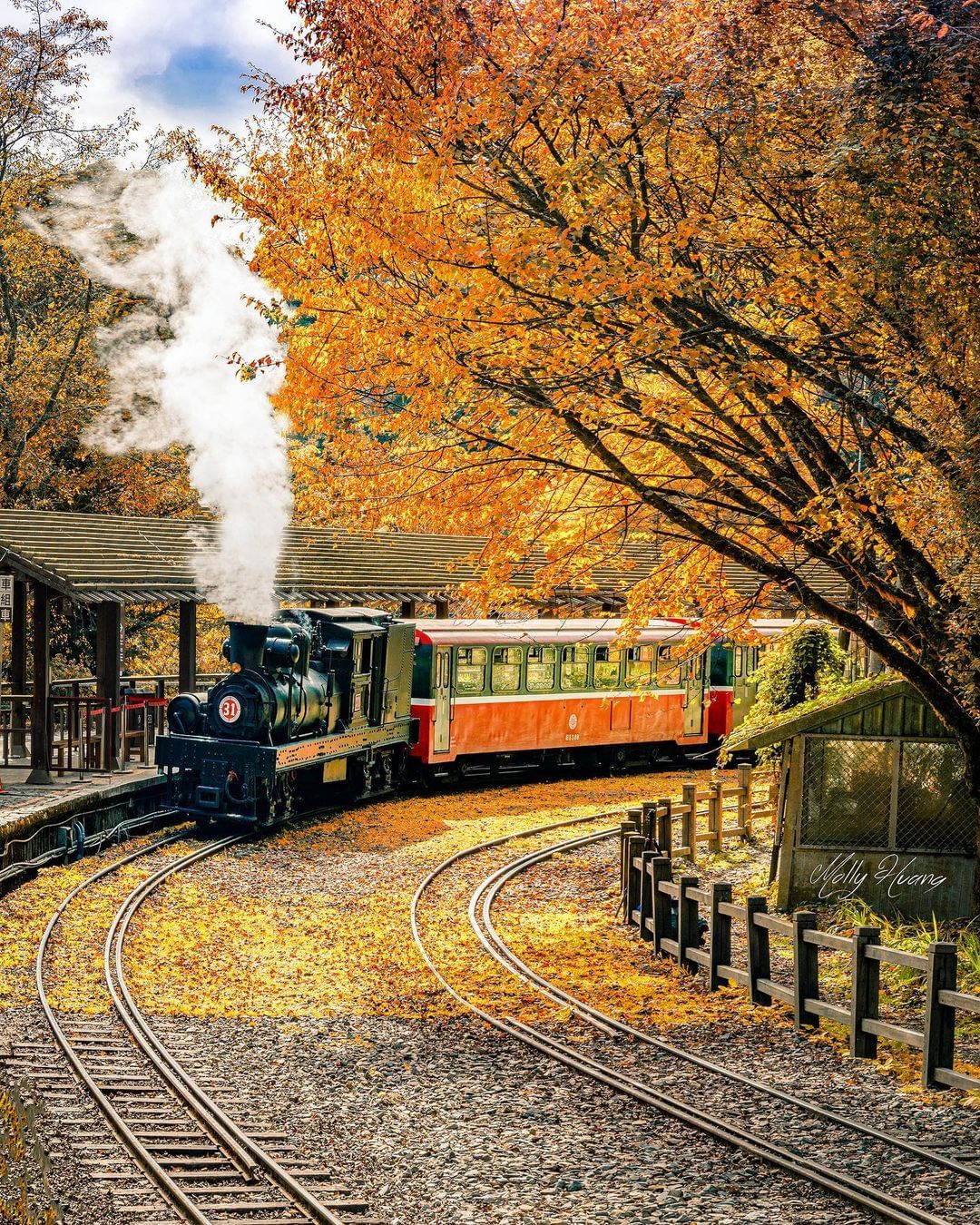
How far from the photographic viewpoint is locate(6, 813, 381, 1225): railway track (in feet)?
23.7

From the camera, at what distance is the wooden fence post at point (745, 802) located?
19016 millimetres

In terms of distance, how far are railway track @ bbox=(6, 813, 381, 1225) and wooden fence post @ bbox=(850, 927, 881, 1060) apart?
4.32 meters

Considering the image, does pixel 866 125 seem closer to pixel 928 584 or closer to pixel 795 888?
pixel 928 584

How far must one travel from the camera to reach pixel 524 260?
10.6m

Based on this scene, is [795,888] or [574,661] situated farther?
[574,661]

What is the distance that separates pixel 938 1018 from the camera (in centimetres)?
928

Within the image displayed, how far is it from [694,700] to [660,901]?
15.1 metres

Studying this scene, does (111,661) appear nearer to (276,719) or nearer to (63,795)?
(63,795)

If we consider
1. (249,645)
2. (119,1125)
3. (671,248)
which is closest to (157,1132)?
(119,1125)

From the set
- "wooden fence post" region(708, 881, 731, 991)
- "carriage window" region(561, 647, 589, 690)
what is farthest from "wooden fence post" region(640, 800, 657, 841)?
"carriage window" region(561, 647, 589, 690)

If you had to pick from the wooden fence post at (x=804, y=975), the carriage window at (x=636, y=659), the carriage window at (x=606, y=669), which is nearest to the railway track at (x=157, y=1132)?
the wooden fence post at (x=804, y=975)

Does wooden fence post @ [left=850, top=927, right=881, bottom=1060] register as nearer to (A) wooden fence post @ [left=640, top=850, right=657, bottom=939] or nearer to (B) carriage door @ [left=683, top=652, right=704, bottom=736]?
(A) wooden fence post @ [left=640, top=850, right=657, bottom=939]

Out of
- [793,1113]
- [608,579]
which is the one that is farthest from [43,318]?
[793,1113]

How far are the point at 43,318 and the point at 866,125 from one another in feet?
90.9
